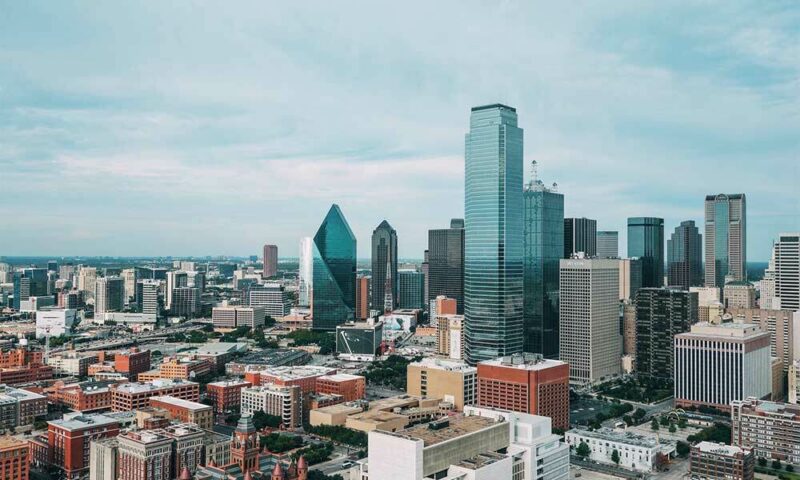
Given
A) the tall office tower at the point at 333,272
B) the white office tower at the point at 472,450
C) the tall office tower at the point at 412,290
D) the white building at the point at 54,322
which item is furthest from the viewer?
the tall office tower at the point at 412,290

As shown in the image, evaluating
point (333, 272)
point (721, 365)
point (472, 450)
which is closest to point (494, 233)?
point (721, 365)

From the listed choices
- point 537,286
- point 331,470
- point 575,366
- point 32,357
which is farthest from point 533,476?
point 32,357

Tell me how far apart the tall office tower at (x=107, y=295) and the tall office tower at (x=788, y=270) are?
183ft

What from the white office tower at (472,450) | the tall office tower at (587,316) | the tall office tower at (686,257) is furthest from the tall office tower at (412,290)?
the white office tower at (472,450)

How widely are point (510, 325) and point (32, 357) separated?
83.4 feet

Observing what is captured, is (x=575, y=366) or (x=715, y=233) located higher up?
(x=715, y=233)

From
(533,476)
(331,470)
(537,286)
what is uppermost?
(537,286)

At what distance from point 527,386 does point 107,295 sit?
52087 millimetres

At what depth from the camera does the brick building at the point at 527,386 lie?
2692cm

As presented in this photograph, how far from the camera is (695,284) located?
71.8m

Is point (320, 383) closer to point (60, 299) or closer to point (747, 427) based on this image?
point (747, 427)

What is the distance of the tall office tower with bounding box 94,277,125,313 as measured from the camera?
67.8m

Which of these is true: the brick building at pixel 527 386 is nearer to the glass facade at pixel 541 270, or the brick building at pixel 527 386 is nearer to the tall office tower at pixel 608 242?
the glass facade at pixel 541 270

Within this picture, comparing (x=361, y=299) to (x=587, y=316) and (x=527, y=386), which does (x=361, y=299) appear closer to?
(x=587, y=316)
